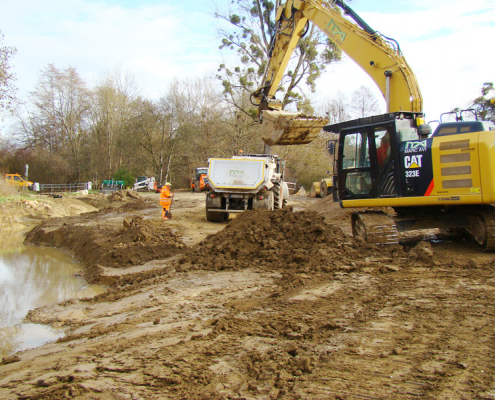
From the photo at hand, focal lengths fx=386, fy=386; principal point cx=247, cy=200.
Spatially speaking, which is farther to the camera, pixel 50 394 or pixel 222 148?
pixel 222 148

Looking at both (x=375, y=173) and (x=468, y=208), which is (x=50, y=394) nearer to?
(x=375, y=173)

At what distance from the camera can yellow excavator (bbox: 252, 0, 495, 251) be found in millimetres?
6453

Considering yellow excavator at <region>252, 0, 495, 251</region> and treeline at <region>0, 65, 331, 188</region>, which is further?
Result: treeline at <region>0, 65, 331, 188</region>

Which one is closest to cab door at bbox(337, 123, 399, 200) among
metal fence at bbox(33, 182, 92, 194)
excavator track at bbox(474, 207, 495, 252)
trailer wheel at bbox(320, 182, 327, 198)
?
excavator track at bbox(474, 207, 495, 252)

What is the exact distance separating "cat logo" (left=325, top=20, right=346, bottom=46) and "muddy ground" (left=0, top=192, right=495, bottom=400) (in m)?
4.38

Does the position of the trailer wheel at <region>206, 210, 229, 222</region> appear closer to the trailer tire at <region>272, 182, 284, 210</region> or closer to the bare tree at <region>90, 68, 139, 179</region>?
the trailer tire at <region>272, 182, 284, 210</region>

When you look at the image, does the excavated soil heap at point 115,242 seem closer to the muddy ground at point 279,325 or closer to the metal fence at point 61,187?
the muddy ground at point 279,325

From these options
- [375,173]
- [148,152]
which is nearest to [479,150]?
[375,173]

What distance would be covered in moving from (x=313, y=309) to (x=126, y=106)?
39.4 m

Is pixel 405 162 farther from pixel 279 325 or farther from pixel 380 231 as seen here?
pixel 279 325

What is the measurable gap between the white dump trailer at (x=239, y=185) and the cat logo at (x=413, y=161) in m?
5.76

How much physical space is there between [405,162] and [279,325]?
4528 mm

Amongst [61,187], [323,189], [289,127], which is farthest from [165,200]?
[61,187]

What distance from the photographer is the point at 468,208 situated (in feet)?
23.3
